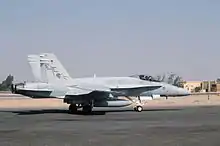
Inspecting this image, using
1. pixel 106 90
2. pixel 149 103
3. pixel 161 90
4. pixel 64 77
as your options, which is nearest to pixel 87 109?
pixel 106 90

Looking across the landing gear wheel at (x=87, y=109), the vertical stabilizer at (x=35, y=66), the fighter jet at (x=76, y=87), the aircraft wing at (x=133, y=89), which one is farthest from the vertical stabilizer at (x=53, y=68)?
the aircraft wing at (x=133, y=89)

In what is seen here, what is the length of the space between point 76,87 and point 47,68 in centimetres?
314

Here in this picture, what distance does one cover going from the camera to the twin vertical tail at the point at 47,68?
36.6 metres

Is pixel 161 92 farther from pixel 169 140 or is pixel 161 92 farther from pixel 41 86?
pixel 169 140

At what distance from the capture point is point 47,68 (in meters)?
36.8

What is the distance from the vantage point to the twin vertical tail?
120 feet

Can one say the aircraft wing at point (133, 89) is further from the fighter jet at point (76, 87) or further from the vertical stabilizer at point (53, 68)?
the vertical stabilizer at point (53, 68)

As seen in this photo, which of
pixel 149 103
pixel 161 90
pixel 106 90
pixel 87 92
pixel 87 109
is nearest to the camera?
pixel 87 92

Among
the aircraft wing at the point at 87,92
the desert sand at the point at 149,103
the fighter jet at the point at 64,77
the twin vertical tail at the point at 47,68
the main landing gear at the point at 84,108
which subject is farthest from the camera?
the desert sand at the point at 149,103

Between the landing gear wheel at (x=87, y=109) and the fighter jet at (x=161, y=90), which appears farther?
the fighter jet at (x=161, y=90)

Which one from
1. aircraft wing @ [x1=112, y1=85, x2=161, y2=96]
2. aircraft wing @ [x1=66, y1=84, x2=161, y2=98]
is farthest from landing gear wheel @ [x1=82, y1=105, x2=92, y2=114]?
aircraft wing @ [x1=112, y1=85, x2=161, y2=96]

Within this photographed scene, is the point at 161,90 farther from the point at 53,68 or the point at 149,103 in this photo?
the point at 149,103

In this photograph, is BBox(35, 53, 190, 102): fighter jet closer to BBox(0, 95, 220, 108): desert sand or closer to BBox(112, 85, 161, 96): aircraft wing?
BBox(112, 85, 161, 96): aircraft wing

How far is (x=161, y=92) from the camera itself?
125 ft
